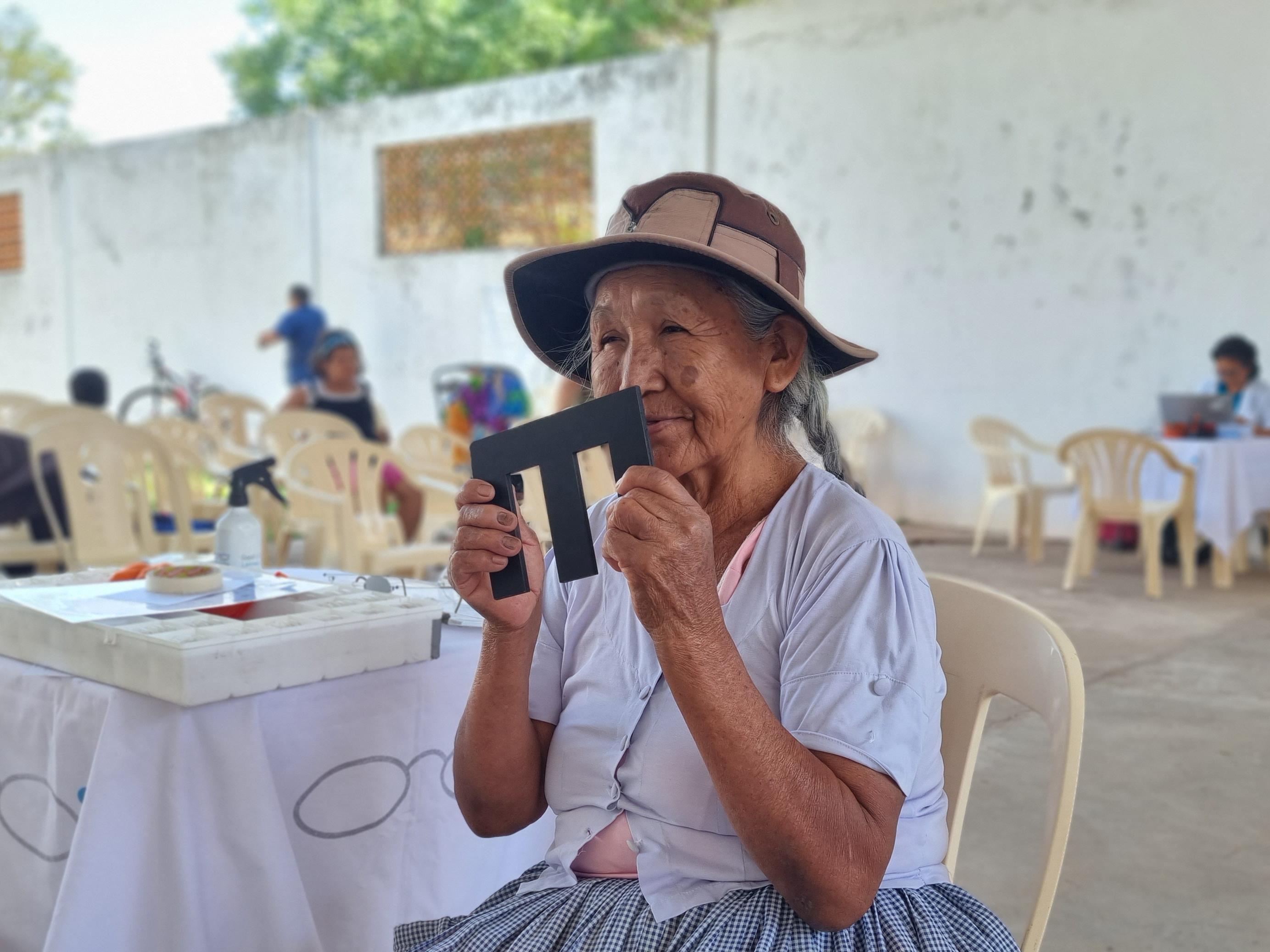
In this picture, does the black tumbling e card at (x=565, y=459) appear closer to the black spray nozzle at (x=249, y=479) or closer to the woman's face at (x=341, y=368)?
the black spray nozzle at (x=249, y=479)

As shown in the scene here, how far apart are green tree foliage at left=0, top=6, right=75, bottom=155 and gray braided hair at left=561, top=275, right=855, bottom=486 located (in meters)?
27.0

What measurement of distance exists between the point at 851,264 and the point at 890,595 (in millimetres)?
7407

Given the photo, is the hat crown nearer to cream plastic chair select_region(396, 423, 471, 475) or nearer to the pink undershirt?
the pink undershirt

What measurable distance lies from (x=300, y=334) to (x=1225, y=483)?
7.51 m

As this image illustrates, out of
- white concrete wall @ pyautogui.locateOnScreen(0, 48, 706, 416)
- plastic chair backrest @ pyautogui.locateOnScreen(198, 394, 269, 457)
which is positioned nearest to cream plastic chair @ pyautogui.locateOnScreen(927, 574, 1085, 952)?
plastic chair backrest @ pyautogui.locateOnScreen(198, 394, 269, 457)

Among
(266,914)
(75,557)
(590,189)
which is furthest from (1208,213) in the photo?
(266,914)

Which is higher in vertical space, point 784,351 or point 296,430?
point 784,351

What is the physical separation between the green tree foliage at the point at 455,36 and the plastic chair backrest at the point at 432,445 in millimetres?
11798

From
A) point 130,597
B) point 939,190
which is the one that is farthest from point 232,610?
point 939,190

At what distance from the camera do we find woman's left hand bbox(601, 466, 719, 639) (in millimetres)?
1090

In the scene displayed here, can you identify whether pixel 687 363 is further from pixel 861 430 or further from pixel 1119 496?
pixel 861 430

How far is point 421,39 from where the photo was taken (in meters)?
17.5

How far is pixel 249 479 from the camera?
204cm

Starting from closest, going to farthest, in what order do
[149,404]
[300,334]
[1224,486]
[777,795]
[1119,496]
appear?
[777,795], [1224,486], [1119,496], [300,334], [149,404]
